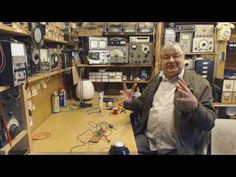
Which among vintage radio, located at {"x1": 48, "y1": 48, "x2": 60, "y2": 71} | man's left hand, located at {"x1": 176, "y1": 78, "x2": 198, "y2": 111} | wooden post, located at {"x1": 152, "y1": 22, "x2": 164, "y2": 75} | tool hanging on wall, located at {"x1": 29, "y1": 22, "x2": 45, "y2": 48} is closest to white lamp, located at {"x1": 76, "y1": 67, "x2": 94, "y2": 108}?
vintage radio, located at {"x1": 48, "y1": 48, "x2": 60, "y2": 71}

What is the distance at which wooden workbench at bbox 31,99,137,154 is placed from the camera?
116 cm

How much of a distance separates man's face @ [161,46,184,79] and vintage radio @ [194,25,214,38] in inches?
40.7

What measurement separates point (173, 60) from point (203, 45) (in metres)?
1.10

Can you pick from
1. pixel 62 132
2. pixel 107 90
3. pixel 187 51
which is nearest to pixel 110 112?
pixel 62 132

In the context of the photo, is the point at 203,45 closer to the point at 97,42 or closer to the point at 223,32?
the point at 223,32

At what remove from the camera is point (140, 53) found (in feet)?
7.83

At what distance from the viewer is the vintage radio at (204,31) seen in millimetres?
2287

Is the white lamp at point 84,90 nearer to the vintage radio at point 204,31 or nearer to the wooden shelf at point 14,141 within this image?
the wooden shelf at point 14,141

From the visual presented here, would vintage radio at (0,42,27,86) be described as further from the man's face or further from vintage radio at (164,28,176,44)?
vintage radio at (164,28,176,44)

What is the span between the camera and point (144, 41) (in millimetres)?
2414

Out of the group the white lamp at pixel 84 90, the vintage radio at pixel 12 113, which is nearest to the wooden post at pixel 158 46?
the white lamp at pixel 84 90

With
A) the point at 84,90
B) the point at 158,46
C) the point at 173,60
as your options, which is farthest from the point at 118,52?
the point at 173,60
